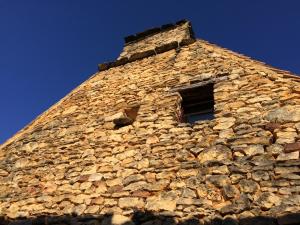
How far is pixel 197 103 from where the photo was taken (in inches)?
237

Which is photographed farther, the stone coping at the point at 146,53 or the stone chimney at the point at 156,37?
the stone chimney at the point at 156,37

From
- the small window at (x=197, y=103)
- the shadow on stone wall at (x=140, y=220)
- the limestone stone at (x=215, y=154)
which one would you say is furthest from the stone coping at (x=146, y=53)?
the shadow on stone wall at (x=140, y=220)

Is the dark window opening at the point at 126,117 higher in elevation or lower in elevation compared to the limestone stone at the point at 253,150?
higher

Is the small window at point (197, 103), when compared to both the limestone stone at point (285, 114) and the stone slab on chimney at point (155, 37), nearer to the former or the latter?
the limestone stone at point (285, 114)

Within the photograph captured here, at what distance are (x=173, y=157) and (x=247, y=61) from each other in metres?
2.29

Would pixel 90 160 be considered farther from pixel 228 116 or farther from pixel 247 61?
pixel 247 61

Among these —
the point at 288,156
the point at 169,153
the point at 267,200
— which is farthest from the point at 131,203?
the point at 288,156

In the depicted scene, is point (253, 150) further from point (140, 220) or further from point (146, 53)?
point (146, 53)

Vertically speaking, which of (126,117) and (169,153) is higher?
(126,117)

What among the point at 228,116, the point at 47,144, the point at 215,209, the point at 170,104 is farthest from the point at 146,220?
the point at 47,144

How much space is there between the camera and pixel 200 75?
6016 millimetres

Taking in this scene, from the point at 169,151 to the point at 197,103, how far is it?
1598mm

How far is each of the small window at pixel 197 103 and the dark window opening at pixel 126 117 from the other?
803 millimetres

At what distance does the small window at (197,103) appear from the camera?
19.2 feet
